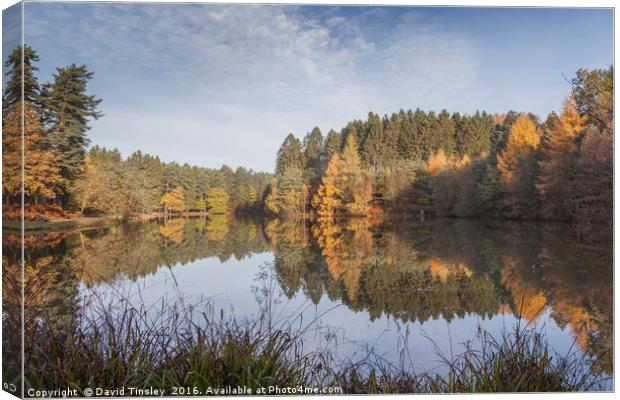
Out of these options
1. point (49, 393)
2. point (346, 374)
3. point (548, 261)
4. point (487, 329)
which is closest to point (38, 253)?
point (49, 393)

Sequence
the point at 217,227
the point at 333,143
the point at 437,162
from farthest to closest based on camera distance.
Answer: the point at 437,162 → the point at 333,143 → the point at 217,227

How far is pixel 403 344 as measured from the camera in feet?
14.4


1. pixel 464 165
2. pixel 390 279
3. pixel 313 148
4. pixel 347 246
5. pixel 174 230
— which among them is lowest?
pixel 390 279

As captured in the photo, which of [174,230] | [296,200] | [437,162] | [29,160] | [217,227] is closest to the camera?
[29,160]

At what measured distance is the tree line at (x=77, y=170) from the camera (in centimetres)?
368

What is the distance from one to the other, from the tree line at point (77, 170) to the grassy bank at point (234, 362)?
1065mm

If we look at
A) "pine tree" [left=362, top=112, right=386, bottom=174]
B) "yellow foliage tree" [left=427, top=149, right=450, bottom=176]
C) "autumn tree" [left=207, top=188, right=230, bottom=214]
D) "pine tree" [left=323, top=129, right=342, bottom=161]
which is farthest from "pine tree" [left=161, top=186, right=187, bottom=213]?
"yellow foliage tree" [left=427, top=149, right=450, bottom=176]

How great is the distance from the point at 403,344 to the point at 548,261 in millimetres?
1955

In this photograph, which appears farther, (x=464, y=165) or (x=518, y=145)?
(x=464, y=165)

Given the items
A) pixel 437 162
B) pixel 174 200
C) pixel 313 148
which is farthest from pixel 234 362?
pixel 437 162

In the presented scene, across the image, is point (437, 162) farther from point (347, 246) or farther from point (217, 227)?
point (217, 227)

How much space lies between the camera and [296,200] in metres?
4.91

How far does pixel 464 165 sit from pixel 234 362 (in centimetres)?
325

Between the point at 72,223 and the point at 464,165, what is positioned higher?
the point at 464,165
